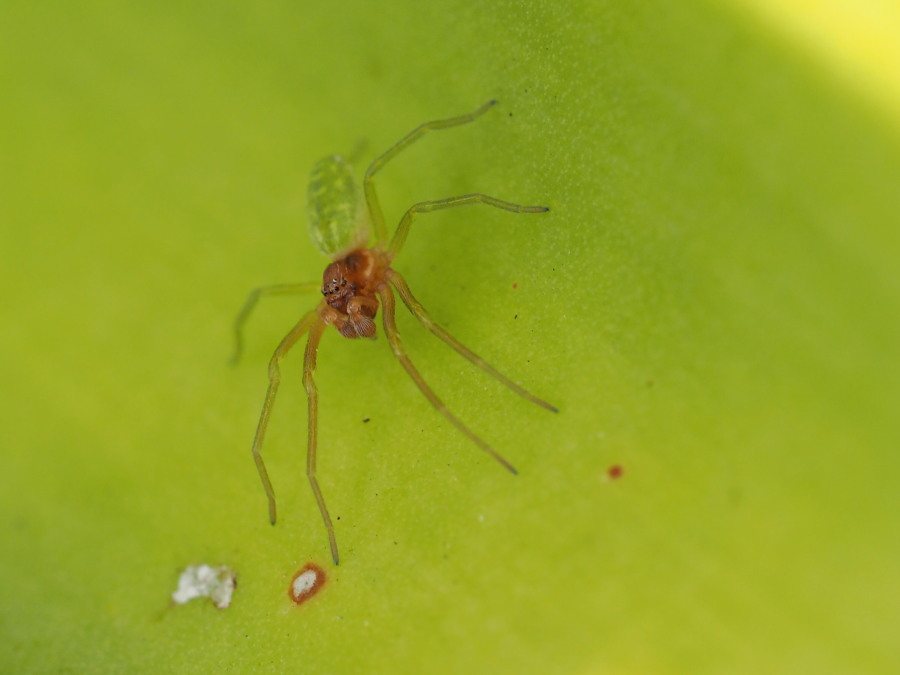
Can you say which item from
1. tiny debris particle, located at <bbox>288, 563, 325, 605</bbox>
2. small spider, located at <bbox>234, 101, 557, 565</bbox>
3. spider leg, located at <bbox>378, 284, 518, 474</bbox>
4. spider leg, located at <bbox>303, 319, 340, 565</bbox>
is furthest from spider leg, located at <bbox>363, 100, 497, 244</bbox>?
tiny debris particle, located at <bbox>288, 563, 325, 605</bbox>

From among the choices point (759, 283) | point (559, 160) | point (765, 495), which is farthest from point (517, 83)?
point (765, 495)

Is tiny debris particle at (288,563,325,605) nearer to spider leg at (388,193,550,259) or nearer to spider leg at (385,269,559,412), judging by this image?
spider leg at (385,269,559,412)

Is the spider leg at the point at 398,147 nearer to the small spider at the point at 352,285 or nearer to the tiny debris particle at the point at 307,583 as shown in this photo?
the small spider at the point at 352,285

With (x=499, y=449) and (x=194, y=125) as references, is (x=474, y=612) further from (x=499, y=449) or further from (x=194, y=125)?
A: (x=194, y=125)

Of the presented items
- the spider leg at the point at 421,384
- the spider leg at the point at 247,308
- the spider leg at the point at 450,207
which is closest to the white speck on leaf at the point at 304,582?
the spider leg at the point at 421,384

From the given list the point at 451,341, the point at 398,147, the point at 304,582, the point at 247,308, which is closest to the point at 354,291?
the point at 247,308

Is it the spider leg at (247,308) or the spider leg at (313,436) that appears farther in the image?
the spider leg at (247,308)

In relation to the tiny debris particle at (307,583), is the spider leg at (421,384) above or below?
above
